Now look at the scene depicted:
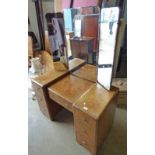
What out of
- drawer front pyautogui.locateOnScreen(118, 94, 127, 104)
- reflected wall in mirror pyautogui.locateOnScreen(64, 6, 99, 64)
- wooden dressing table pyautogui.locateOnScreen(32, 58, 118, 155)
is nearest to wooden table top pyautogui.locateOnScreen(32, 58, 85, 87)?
wooden dressing table pyautogui.locateOnScreen(32, 58, 118, 155)

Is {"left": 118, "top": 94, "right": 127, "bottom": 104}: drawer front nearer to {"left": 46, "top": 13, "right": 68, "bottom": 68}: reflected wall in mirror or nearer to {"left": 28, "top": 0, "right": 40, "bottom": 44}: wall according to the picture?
{"left": 46, "top": 13, "right": 68, "bottom": 68}: reflected wall in mirror

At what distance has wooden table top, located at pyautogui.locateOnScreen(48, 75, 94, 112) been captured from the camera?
131 centimetres

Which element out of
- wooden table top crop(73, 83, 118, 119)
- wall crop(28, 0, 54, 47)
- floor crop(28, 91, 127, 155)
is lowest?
floor crop(28, 91, 127, 155)

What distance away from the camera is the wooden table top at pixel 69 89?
4.31 feet

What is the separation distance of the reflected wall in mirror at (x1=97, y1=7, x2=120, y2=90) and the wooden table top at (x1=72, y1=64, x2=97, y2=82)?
0.56 feet

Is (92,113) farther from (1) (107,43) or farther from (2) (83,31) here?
(2) (83,31)

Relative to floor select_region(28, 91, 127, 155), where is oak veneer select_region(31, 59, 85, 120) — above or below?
above

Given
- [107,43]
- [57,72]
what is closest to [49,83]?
[57,72]

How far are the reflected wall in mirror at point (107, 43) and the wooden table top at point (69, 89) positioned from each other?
0.79ft

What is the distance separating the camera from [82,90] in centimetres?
140
